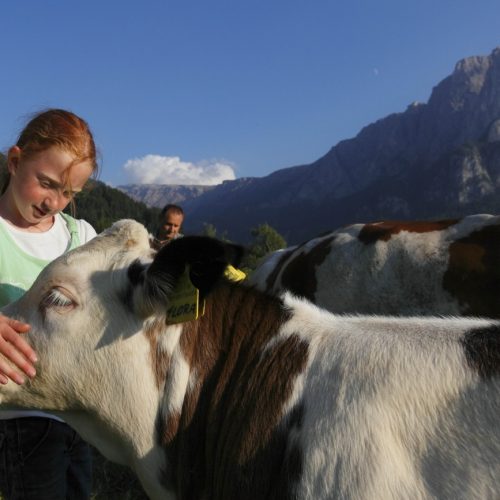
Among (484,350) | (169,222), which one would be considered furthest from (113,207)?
(484,350)

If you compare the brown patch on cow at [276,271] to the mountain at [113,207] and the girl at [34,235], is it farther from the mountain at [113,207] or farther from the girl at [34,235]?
the mountain at [113,207]

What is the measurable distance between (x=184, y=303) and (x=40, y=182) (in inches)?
49.8

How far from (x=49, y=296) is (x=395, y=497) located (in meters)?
1.81

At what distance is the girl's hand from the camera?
2.49 meters

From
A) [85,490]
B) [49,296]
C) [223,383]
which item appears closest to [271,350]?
[223,383]

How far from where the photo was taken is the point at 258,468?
2.24m

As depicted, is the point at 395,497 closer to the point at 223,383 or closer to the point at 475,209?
the point at 223,383

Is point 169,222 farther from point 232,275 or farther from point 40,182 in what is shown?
point 232,275

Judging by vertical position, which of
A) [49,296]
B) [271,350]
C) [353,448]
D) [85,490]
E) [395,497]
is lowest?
[85,490]

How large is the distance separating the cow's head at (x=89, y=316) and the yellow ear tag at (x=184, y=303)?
3cm

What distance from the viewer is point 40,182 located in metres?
3.15

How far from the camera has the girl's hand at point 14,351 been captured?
2488 mm

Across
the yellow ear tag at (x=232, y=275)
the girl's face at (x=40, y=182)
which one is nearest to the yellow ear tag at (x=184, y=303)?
the yellow ear tag at (x=232, y=275)

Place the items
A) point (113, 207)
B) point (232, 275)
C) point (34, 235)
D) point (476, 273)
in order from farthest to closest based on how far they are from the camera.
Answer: point (113, 207) → point (476, 273) → point (34, 235) → point (232, 275)
